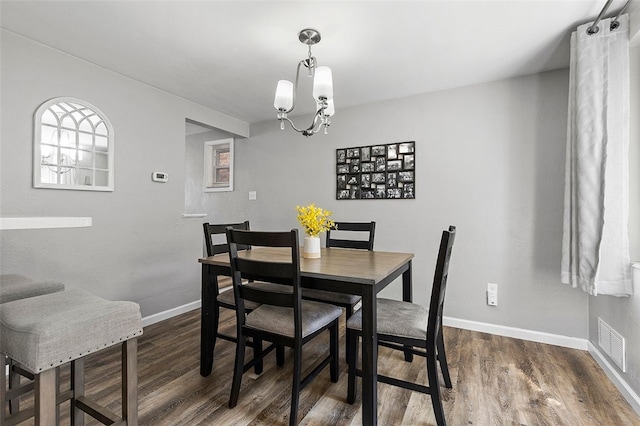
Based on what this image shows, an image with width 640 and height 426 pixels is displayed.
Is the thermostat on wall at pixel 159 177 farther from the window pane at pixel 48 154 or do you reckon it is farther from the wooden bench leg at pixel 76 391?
the wooden bench leg at pixel 76 391

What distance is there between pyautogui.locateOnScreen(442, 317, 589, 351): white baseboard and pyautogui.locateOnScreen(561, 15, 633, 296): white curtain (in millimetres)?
813

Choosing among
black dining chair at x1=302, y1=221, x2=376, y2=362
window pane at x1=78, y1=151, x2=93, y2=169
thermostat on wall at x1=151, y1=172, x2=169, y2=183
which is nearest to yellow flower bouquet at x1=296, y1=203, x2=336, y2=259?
black dining chair at x1=302, y1=221, x2=376, y2=362

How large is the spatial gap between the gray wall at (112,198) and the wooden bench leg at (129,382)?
1536 millimetres

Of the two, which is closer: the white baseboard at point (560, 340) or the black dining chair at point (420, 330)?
the black dining chair at point (420, 330)

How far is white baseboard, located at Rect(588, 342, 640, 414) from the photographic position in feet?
5.56

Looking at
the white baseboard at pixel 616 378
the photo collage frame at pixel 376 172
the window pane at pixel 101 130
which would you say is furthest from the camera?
the photo collage frame at pixel 376 172

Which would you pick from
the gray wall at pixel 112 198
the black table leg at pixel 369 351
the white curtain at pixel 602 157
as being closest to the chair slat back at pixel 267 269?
the black table leg at pixel 369 351

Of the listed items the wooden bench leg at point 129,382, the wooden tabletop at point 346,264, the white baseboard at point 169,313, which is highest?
the wooden tabletop at point 346,264

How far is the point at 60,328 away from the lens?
990 mm

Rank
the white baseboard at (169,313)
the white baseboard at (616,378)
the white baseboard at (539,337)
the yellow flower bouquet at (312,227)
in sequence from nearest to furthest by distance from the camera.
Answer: the white baseboard at (616,378) < the white baseboard at (539,337) < the yellow flower bouquet at (312,227) < the white baseboard at (169,313)

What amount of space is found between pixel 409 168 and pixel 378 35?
53.8 inches

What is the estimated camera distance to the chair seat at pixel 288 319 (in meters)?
1.59

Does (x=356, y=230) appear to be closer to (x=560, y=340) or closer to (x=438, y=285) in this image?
(x=438, y=285)

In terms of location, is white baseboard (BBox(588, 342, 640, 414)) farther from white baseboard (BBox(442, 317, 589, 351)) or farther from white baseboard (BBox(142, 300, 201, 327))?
white baseboard (BBox(142, 300, 201, 327))
